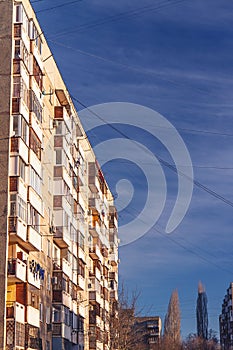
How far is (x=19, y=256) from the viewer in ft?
115

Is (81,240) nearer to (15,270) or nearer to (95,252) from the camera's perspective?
(95,252)

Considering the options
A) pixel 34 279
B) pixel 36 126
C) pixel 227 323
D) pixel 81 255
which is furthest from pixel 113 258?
pixel 227 323

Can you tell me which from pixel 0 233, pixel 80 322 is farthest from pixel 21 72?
pixel 80 322

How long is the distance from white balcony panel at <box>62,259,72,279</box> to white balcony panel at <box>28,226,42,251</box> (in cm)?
839

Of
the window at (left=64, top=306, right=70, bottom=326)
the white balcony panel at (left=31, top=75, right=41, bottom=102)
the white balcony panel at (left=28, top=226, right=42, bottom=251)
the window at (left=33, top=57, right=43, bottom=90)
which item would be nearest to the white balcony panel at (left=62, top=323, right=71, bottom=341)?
the window at (left=64, top=306, right=70, bottom=326)

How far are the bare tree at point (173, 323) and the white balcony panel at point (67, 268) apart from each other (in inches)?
3390

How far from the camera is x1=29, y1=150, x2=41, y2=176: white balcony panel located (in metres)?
36.2

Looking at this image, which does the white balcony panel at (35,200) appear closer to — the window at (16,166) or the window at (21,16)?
the window at (16,166)

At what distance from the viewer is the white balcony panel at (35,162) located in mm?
36216

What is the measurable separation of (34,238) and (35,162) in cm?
401

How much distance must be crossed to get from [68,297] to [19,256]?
1188 centimetres

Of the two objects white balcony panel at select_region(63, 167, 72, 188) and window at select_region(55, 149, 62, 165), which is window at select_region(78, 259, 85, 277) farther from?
window at select_region(55, 149, 62, 165)

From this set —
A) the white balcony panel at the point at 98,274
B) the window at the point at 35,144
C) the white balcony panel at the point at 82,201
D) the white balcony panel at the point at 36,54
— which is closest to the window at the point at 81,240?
the white balcony panel at the point at 82,201

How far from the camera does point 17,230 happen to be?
33.2m
